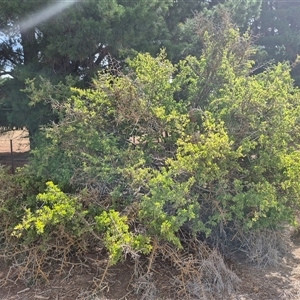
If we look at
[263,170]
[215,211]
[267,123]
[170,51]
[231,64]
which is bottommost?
[215,211]

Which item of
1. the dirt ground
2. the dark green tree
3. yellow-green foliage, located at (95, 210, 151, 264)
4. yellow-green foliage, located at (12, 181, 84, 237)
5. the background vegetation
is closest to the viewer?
yellow-green foliage, located at (95, 210, 151, 264)

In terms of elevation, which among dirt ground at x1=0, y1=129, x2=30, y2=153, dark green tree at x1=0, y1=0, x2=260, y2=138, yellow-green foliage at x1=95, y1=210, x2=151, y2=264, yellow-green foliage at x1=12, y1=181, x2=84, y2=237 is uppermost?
dark green tree at x1=0, y1=0, x2=260, y2=138

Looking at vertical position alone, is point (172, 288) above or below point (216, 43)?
below

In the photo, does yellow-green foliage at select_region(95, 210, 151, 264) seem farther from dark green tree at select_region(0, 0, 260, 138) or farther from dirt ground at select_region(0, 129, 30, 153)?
dirt ground at select_region(0, 129, 30, 153)

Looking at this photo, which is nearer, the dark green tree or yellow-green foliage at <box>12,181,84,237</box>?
yellow-green foliage at <box>12,181,84,237</box>

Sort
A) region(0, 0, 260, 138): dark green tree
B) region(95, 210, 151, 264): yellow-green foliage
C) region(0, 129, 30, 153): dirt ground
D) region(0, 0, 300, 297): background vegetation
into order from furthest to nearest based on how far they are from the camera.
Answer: region(0, 129, 30, 153): dirt ground
region(0, 0, 260, 138): dark green tree
region(0, 0, 300, 297): background vegetation
region(95, 210, 151, 264): yellow-green foliage

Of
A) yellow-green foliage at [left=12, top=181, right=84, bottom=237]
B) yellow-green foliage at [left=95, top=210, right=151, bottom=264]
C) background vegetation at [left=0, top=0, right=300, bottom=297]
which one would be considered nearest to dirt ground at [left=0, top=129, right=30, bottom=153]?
background vegetation at [left=0, top=0, right=300, bottom=297]

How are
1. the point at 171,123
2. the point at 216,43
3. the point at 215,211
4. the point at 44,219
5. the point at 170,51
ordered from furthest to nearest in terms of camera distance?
the point at 170,51, the point at 216,43, the point at 171,123, the point at 215,211, the point at 44,219

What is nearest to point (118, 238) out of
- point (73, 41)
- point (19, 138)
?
point (73, 41)

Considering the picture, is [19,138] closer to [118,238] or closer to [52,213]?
[52,213]

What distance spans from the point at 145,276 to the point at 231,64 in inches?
99.2

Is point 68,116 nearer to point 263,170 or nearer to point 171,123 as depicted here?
point 171,123

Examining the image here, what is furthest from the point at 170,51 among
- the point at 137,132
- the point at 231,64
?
the point at 137,132

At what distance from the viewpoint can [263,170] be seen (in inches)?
140
